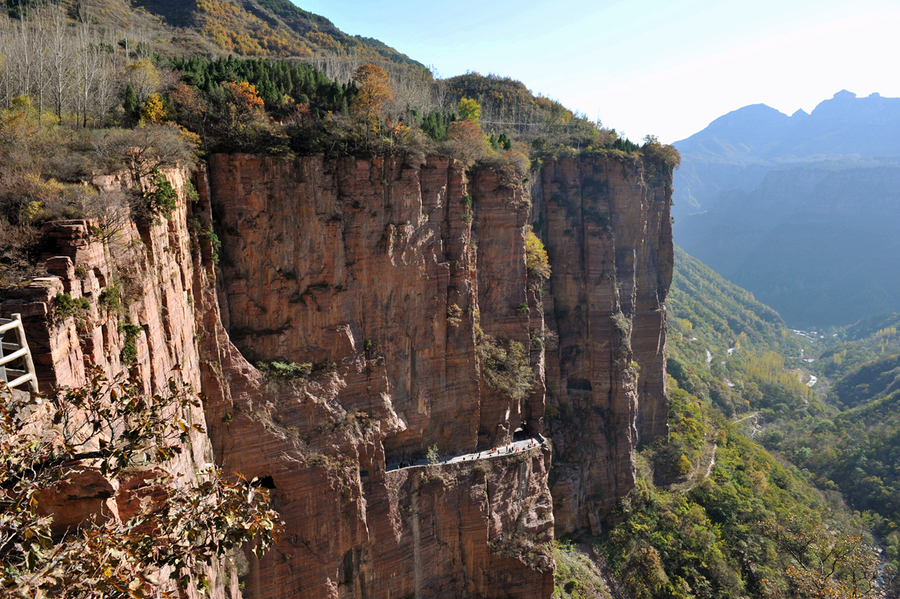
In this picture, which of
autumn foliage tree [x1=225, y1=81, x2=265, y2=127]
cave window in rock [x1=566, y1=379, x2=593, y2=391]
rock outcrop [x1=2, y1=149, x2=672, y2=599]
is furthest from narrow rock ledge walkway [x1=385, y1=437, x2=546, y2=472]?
autumn foliage tree [x1=225, y1=81, x2=265, y2=127]

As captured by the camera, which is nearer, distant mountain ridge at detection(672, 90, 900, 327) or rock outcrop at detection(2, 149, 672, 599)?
rock outcrop at detection(2, 149, 672, 599)

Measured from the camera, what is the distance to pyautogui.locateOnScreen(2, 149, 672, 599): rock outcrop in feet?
59.9

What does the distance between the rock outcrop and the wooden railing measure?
129 cm

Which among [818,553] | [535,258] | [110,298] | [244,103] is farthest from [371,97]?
[818,553]

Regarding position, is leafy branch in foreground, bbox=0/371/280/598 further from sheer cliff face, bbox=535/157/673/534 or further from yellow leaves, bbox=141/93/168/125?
sheer cliff face, bbox=535/157/673/534

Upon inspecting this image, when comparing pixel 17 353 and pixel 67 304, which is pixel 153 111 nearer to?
pixel 67 304

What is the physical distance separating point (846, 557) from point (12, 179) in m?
41.8

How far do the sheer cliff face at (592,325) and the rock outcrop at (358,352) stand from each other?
1106mm

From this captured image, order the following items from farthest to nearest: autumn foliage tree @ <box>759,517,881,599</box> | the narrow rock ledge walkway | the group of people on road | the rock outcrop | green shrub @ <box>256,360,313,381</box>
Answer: autumn foliage tree @ <box>759,517,881,599</box> < the group of people on road < the narrow rock ledge walkway < green shrub @ <box>256,360,313,381</box> < the rock outcrop

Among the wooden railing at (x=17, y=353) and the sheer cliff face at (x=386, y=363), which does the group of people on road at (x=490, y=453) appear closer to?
the sheer cliff face at (x=386, y=363)

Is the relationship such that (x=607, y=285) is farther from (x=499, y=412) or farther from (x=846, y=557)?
(x=846, y=557)

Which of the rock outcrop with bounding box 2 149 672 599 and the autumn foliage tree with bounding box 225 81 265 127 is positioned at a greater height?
the autumn foliage tree with bounding box 225 81 265 127

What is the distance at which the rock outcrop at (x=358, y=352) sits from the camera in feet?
59.9

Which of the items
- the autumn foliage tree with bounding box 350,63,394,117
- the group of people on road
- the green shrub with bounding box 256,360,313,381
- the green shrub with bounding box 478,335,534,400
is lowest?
the group of people on road
